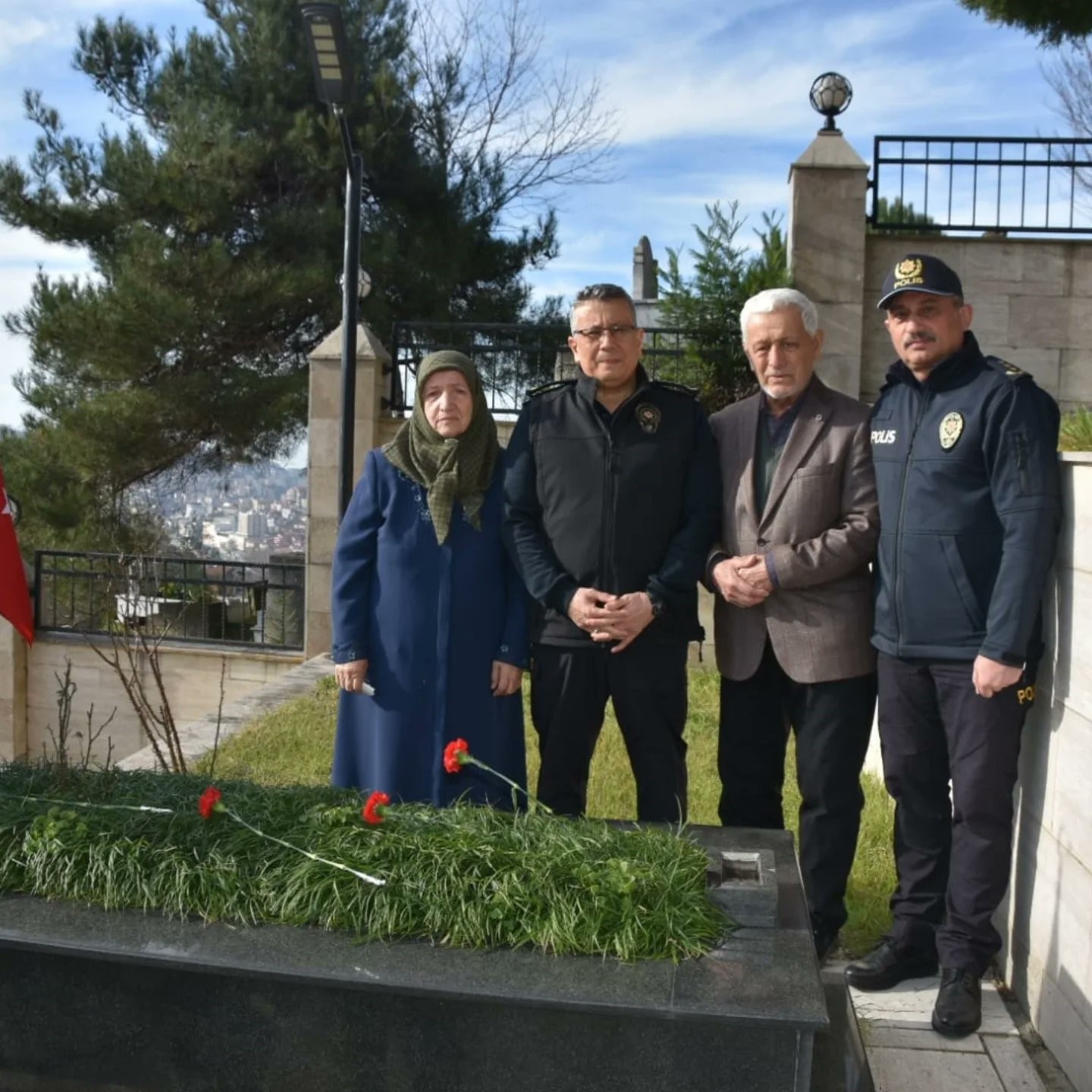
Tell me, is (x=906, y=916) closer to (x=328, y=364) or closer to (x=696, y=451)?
(x=696, y=451)

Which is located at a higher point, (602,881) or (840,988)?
(602,881)

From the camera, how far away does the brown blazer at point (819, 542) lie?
129 inches

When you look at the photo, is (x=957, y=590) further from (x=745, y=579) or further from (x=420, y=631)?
(x=420, y=631)

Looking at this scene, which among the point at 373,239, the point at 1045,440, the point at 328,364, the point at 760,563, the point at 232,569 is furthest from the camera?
the point at 373,239

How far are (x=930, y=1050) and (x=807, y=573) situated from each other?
129 cm

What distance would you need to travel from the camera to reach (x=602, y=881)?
7.93ft

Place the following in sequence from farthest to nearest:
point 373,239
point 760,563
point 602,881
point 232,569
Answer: point 373,239
point 232,569
point 760,563
point 602,881

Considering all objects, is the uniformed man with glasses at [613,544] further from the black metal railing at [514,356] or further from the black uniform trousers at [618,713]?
the black metal railing at [514,356]

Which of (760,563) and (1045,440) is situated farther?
(760,563)

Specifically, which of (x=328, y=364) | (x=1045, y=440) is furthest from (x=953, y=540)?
(x=328, y=364)

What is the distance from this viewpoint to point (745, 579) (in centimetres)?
333

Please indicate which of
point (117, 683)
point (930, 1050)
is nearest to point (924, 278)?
point (930, 1050)

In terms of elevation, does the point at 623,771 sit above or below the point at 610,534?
below

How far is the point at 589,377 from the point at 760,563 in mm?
769
